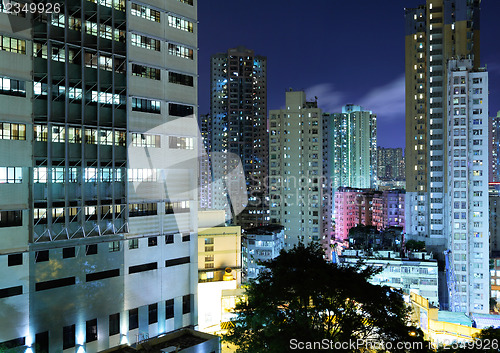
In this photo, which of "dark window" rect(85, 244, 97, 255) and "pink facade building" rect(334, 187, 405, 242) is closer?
"dark window" rect(85, 244, 97, 255)

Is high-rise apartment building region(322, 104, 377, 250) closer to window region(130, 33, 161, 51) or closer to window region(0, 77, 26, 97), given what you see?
window region(130, 33, 161, 51)

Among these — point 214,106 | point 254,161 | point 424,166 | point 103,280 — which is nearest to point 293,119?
point 424,166

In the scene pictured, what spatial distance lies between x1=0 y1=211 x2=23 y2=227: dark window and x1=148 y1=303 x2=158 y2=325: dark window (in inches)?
357

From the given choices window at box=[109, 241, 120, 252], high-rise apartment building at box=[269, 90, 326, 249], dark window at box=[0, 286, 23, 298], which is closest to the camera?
dark window at box=[0, 286, 23, 298]

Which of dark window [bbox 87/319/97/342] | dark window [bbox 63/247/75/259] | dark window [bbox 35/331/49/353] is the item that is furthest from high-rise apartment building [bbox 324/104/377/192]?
dark window [bbox 35/331/49/353]

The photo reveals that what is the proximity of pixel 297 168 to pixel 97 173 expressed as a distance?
143 ft

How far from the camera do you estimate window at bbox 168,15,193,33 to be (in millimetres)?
26297

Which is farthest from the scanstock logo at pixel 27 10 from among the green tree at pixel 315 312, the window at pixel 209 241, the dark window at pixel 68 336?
the window at pixel 209 241

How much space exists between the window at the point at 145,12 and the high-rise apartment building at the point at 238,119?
6643cm

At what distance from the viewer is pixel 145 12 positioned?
2509 centimetres

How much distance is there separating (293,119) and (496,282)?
35.3 meters

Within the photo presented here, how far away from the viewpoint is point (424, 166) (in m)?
60.0

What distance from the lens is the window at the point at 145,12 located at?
970 inches

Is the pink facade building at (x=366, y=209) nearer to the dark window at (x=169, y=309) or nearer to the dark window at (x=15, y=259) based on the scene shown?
the dark window at (x=169, y=309)
